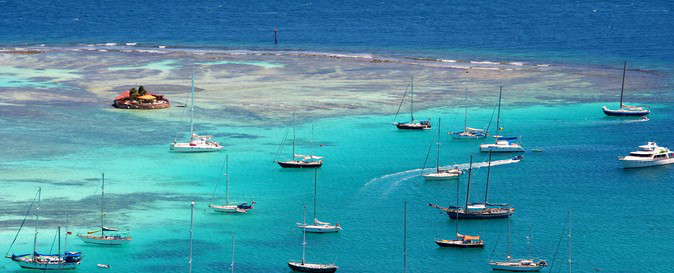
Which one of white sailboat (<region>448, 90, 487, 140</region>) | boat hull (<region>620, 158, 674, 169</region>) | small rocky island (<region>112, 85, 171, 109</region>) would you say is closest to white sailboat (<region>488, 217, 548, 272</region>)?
boat hull (<region>620, 158, 674, 169</region>)

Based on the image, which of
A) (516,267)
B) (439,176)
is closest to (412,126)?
(439,176)

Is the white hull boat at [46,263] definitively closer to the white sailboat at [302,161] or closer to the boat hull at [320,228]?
the boat hull at [320,228]

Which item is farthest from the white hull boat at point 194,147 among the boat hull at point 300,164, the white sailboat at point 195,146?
the boat hull at point 300,164

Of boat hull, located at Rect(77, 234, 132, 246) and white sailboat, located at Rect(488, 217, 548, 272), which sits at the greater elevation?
white sailboat, located at Rect(488, 217, 548, 272)

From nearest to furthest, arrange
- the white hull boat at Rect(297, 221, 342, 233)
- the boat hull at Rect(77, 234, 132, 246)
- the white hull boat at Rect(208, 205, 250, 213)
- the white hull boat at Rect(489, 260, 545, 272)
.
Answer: the white hull boat at Rect(489, 260, 545, 272), the boat hull at Rect(77, 234, 132, 246), the white hull boat at Rect(297, 221, 342, 233), the white hull boat at Rect(208, 205, 250, 213)

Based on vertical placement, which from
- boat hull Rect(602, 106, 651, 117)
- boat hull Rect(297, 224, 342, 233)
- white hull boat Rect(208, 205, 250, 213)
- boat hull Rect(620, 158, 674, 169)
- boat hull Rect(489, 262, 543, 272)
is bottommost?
boat hull Rect(489, 262, 543, 272)

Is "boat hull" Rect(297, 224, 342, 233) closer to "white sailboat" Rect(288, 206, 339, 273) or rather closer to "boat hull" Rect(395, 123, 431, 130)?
"white sailboat" Rect(288, 206, 339, 273)

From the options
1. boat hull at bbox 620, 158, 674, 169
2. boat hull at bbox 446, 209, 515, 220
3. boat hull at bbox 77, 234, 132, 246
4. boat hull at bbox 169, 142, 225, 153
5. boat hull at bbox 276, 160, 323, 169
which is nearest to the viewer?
boat hull at bbox 77, 234, 132, 246

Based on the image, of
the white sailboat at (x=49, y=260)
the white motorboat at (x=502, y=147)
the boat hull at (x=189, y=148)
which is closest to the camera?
the white sailboat at (x=49, y=260)
